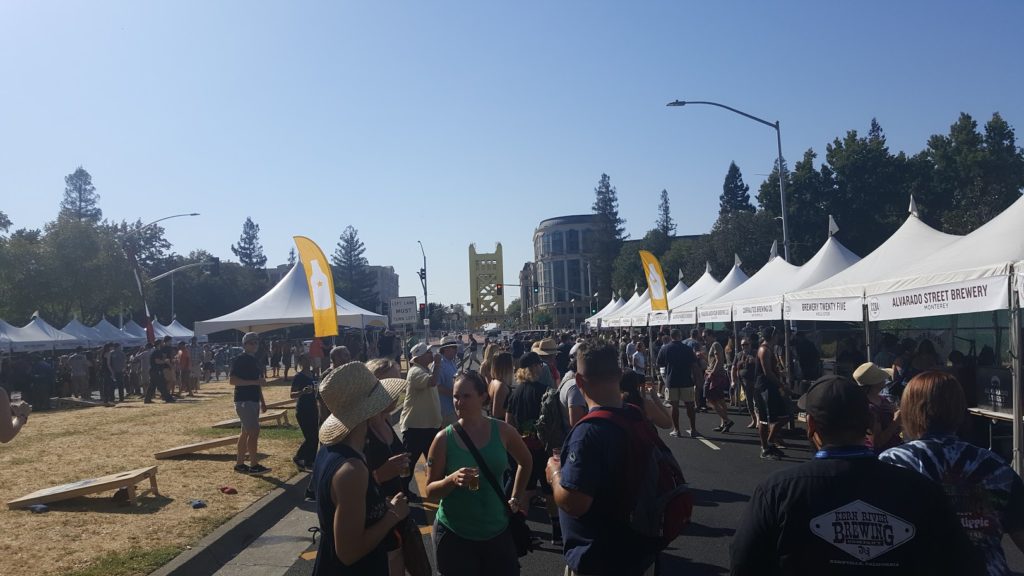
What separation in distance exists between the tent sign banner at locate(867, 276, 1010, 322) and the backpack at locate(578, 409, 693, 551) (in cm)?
662

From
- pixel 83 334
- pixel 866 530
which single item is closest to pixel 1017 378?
pixel 866 530

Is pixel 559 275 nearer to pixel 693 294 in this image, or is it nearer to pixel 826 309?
pixel 693 294

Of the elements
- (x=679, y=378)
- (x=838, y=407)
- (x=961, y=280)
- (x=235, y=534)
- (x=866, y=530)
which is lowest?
(x=235, y=534)

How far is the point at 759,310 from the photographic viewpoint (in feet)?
53.3

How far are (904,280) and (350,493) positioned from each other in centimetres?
→ 951

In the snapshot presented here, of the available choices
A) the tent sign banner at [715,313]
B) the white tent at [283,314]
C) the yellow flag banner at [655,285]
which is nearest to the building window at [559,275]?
the white tent at [283,314]

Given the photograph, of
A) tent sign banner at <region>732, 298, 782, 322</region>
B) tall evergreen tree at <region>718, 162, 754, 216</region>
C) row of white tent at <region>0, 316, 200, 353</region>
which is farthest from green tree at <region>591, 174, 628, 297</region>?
tent sign banner at <region>732, 298, 782, 322</region>

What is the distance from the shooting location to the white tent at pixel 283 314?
1021 inches

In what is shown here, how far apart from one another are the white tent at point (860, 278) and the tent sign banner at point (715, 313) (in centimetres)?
355

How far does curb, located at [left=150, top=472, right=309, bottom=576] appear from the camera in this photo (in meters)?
6.61

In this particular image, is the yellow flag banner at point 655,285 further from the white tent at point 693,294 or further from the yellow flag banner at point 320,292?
the yellow flag banner at point 320,292

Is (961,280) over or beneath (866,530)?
over

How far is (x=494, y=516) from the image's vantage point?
4.27 m

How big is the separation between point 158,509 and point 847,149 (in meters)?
52.5
